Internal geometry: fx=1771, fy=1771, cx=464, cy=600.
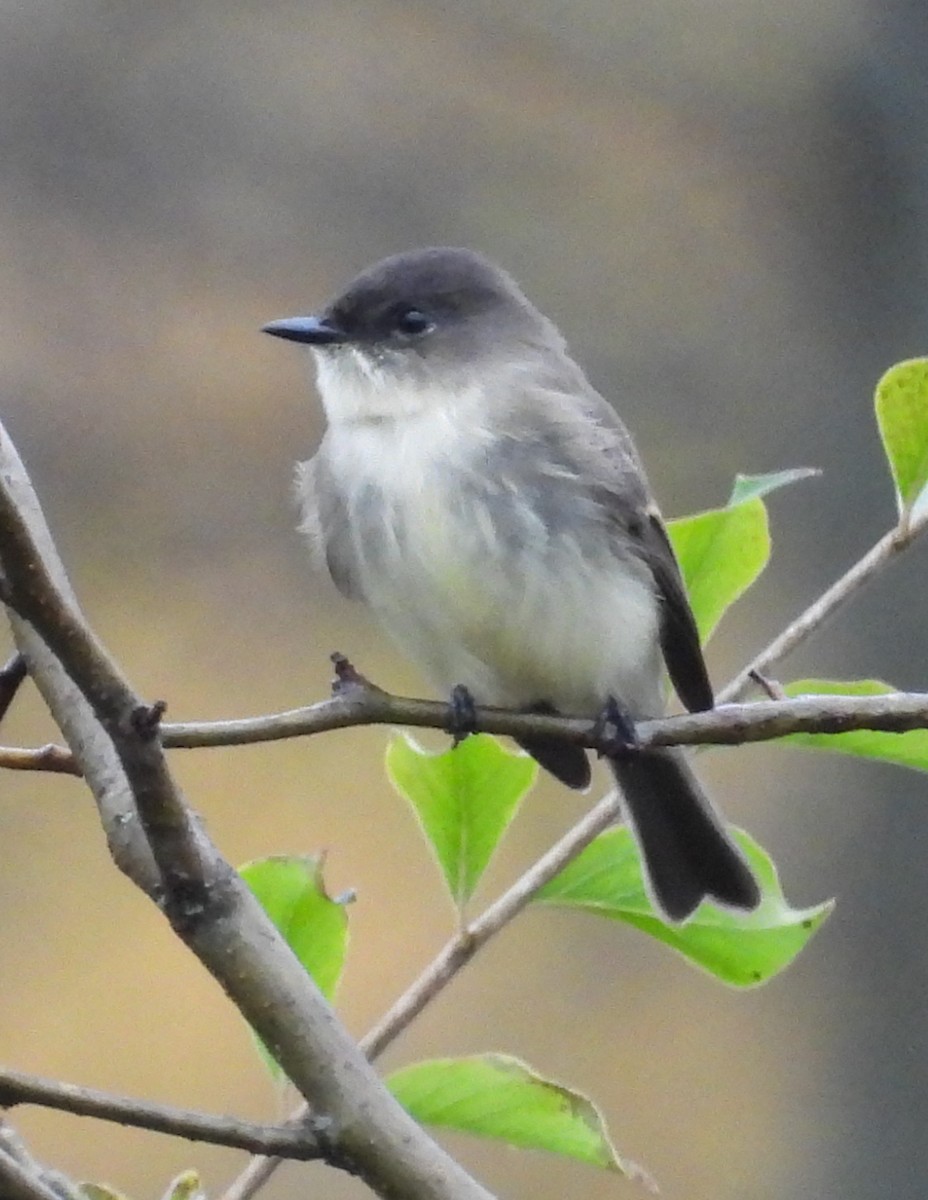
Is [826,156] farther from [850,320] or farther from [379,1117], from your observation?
[379,1117]

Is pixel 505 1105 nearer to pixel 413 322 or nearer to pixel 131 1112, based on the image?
pixel 131 1112

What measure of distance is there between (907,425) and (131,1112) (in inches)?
22.2

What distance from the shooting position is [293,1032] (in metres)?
0.69

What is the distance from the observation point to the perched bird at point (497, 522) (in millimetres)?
1245

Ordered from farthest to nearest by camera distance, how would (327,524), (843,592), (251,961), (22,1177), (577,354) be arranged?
(577,354) → (327,524) → (843,592) → (251,961) → (22,1177)

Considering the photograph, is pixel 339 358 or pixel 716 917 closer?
pixel 716 917

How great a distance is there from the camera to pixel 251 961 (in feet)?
2.27

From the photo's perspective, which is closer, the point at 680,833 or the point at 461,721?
the point at 461,721

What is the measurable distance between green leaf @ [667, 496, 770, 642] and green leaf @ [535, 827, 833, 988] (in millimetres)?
137

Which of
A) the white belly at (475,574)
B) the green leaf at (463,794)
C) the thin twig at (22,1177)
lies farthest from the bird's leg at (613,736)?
the thin twig at (22,1177)

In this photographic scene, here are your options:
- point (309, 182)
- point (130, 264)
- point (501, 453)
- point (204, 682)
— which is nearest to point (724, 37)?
point (309, 182)

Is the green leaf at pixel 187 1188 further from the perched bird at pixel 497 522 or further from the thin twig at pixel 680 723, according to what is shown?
the perched bird at pixel 497 522

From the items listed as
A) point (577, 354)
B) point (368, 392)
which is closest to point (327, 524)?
point (368, 392)

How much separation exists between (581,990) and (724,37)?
1.92 m
